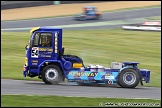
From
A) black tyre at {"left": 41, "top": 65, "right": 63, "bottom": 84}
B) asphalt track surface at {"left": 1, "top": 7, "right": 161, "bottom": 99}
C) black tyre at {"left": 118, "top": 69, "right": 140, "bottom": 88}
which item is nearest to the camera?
asphalt track surface at {"left": 1, "top": 7, "right": 161, "bottom": 99}

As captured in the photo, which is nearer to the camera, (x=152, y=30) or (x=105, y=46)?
(x=105, y=46)

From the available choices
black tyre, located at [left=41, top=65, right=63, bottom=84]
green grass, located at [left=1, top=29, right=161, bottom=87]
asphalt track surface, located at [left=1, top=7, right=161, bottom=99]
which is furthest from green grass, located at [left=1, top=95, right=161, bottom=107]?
green grass, located at [left=1, top=29, right=161, bottom=87]

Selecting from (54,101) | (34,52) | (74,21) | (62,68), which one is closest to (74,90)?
(62,68)

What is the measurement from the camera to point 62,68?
15.5 metres

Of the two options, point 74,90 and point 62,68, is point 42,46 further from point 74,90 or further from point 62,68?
point 74,90

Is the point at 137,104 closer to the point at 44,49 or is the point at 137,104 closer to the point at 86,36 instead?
the point at 44,49

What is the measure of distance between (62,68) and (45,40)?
3.89 ft

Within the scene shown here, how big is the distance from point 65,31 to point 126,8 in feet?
46.9

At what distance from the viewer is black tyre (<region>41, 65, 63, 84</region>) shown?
15.4 m

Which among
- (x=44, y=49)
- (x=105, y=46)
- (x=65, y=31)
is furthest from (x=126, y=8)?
(x=44, y=49)

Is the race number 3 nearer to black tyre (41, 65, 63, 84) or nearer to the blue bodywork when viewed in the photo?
black tyre (41, 65, 63, 84)

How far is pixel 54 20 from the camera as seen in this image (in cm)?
4053

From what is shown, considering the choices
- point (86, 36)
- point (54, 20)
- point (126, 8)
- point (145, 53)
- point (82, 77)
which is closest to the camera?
point (82, 77)

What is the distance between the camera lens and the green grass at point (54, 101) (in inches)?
408
